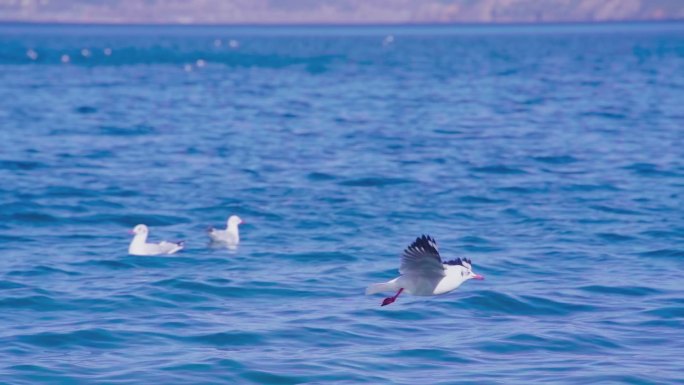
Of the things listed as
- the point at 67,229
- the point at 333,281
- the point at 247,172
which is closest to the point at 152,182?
the point at 247,172

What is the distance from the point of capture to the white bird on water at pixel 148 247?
19.2 metres

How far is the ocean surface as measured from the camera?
43.3 ft

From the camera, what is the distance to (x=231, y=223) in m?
20.4

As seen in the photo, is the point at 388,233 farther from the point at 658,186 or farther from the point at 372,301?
the point at 658,186

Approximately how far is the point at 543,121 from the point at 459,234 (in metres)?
23.0

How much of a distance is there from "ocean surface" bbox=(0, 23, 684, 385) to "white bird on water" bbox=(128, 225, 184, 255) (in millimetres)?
183

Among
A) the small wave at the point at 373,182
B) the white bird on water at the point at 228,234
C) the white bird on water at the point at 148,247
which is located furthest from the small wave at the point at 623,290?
the small wave at the point at 373,182

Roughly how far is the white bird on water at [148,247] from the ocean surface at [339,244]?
18 centimetres

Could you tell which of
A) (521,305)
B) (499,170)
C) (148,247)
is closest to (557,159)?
(499,170)

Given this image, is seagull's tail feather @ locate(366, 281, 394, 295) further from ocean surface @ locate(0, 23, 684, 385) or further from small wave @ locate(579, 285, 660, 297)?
small wave @ locate(579, 285, 660, 297)

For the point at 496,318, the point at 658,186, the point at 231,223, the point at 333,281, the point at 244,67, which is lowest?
the point at 496,318

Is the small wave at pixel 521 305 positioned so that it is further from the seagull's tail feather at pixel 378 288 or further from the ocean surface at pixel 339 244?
the seagull's tail feather at pixel 378 288

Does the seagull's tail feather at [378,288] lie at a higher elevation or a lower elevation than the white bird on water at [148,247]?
lower

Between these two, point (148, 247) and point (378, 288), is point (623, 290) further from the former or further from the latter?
point (148, 247)
